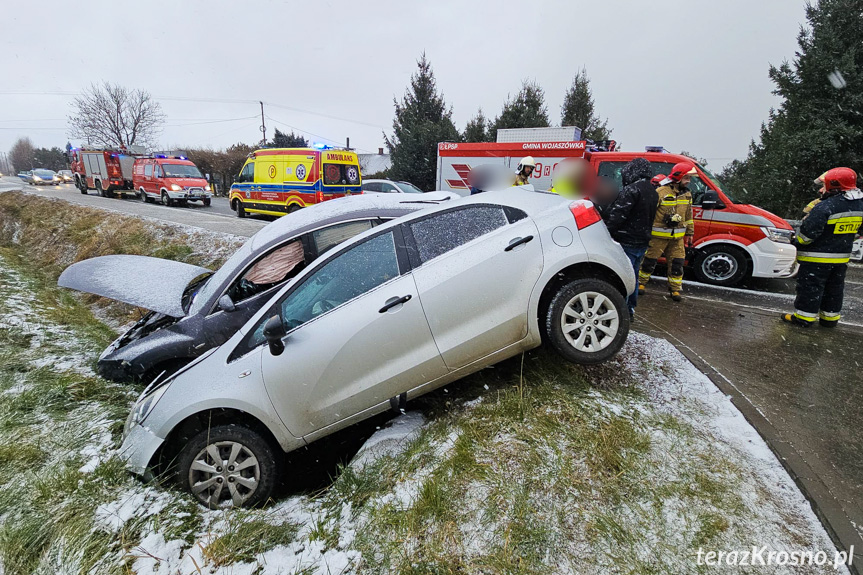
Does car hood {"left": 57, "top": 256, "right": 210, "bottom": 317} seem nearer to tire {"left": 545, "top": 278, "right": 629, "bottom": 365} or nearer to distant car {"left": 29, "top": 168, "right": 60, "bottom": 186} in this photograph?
tire {"left": 545, "top": 278, "right": 629, "bottom": 365}

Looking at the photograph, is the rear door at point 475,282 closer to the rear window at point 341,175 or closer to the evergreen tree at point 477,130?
the rear window at point 341,175

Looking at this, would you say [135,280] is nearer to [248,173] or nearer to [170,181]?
[248,173]

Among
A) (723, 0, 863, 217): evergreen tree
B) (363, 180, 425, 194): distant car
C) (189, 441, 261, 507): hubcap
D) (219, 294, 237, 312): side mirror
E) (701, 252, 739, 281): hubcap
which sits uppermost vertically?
(723, 0, 863, 217): evergreen tree

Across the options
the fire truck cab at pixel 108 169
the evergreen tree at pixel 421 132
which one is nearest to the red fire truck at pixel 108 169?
the fire truck cab at pixel 108 169

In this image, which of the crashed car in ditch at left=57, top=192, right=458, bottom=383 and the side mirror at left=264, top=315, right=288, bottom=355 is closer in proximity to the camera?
the side mirror at left=264, top=315, right=288, bottom=355

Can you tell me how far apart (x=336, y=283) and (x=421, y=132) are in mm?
20578

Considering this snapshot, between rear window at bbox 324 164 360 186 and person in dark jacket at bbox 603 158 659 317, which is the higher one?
rear window at bbox 324 164 360 186

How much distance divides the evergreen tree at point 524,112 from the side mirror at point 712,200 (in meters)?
17.3

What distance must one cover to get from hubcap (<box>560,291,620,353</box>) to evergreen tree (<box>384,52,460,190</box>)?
20.1 m

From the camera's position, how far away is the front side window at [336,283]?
108 inches

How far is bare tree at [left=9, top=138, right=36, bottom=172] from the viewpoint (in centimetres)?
7952

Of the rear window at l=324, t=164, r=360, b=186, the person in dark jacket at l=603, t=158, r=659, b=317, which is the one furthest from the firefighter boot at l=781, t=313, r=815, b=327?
the rear window at l=324, t=164, r=360, b=186

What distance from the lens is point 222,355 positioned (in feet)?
9.04

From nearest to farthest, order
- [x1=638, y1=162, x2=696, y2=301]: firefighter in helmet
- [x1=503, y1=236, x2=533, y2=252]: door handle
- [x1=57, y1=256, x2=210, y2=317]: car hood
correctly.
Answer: [x1=503, y1=236, x2=533, y2=252]: door handle → [x1=57, y1=256, x2=210, y2=317]: car hood → [x1=638, y1=162, x2=696, y2=301]: firefighter in helmet
